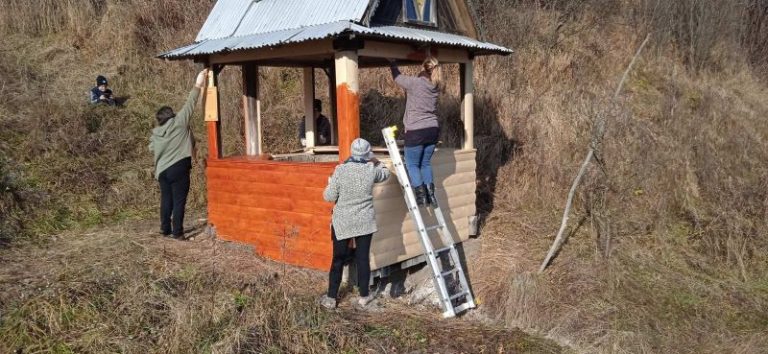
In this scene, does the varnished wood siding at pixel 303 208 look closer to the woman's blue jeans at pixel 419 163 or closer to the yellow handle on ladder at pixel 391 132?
the woman's blue jeans at pixel 419 163

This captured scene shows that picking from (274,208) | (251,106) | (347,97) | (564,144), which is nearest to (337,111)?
(347,97)

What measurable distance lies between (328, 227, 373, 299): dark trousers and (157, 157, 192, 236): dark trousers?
253cm

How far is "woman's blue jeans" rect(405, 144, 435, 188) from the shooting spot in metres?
7.01

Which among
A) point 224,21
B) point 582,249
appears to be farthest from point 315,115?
point 582,249

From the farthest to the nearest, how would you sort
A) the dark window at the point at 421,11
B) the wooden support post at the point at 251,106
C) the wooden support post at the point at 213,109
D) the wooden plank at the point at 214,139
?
the wooden support post at the point at 251,106 < the wooden plank at the point at 214,139 < the wooden support post at the point at 213,109 < the dark window at the point at 421,11

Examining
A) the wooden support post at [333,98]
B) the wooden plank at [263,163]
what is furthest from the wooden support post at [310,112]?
the wooden plank at [263,163]

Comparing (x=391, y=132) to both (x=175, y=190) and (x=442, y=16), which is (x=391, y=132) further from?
(x=175, y=190)

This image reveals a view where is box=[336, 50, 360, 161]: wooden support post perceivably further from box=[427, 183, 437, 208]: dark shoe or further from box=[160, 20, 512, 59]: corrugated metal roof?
box=[427, 183, 437, 208]: dark shoe

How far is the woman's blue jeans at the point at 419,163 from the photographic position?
7.01 m

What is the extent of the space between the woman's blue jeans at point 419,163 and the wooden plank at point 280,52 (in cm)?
145

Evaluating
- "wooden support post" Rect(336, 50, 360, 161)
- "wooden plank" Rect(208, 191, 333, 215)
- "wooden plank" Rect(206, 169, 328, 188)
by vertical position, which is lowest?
"wooden plank" Rect(208, 191, 333, 215)

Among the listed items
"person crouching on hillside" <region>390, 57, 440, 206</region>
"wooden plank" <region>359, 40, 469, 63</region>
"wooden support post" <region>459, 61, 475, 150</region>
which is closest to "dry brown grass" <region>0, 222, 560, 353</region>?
Result: "person crouching on hillside" <region>390, 57, 440, 206</region>

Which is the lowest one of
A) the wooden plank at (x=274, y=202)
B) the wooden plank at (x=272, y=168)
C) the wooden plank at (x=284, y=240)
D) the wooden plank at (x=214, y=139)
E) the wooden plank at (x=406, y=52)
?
the wooden plank at (x=284, y=240)

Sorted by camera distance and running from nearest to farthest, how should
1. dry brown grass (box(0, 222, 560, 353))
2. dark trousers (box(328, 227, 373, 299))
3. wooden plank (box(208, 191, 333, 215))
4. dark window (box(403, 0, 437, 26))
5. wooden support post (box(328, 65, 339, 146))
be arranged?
dry brown grass (box(0, 222, 560, 353))
dark trousers (box(328, 227, 373, 299))
wooden plank (box(208, 191, 333, 215))
dark window (box(403, 0, 437, 26))
wooden support post (box(328, 65, 339, 146))
